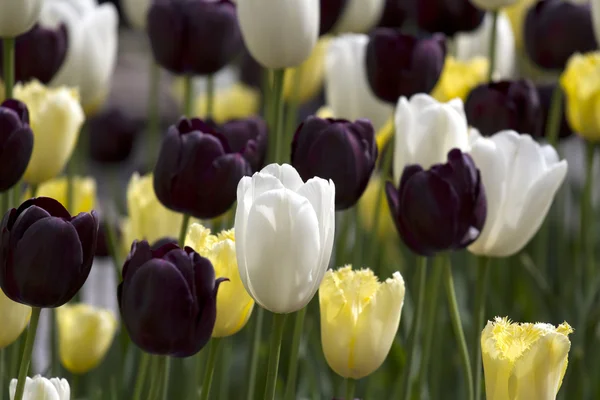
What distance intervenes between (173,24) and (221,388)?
0.34 metres

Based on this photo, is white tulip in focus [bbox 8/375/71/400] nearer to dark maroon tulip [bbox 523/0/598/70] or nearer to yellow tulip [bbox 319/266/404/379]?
yellow tulip [bbox 319/266/404/379]

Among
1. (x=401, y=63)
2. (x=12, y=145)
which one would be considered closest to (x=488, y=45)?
(x=401, y=63)

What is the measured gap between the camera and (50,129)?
91 centimetres

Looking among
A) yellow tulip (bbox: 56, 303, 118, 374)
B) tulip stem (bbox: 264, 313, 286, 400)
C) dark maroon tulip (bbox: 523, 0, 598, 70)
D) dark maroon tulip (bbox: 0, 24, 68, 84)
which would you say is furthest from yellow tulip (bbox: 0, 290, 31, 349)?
dark maroon tulip (bbox: 523, 0, 598, 70)

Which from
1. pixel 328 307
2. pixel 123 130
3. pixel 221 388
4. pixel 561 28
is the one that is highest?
pixel 561 28

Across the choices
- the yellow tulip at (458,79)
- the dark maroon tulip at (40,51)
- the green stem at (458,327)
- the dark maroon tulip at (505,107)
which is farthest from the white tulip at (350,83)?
the green stem at (458,327)

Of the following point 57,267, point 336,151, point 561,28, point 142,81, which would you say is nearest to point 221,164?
point 336,151

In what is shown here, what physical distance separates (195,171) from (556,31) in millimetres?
611

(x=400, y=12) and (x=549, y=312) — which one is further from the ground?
(x=400, y=12)

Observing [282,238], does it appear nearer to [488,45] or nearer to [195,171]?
[195,171]

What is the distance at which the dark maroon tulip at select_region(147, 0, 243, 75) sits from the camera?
3.36 feet

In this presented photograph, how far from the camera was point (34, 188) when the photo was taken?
0.94 metres

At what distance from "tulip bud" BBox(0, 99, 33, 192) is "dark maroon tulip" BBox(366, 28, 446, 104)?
0.38m

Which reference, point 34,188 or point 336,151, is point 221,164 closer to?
point 336,151
